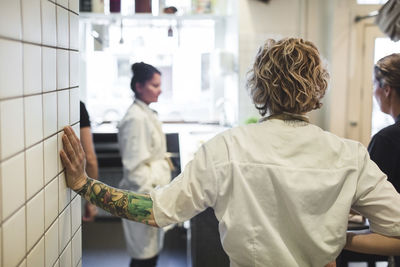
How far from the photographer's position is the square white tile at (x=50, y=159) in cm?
118

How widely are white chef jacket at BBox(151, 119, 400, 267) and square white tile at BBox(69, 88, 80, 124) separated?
0.35 metres

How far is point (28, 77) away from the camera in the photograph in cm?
102

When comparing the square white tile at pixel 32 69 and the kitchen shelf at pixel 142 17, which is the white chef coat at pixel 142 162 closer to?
the square white tile at pixel 32 69

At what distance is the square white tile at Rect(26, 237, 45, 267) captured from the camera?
3.49 ft

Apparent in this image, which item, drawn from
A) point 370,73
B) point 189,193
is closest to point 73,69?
point 189,193

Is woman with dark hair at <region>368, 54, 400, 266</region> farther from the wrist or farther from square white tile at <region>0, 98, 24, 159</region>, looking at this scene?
square white tile at <region>0, 98, 24, 159</region>

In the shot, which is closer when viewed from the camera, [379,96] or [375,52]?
[379,96]

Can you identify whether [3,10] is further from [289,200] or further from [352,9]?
[352,9]

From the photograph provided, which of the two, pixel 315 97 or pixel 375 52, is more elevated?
pixel 375 52

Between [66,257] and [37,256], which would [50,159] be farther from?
[66,257]

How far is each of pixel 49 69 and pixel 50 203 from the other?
336 millimetres

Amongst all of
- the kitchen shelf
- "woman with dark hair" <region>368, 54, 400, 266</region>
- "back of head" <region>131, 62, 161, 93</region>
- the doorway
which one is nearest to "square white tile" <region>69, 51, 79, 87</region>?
"woman with dark hair" <region>368, 54, 400, 266</region>

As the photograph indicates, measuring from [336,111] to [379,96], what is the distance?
6.99ft

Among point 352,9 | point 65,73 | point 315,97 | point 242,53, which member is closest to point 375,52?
point 352,9
